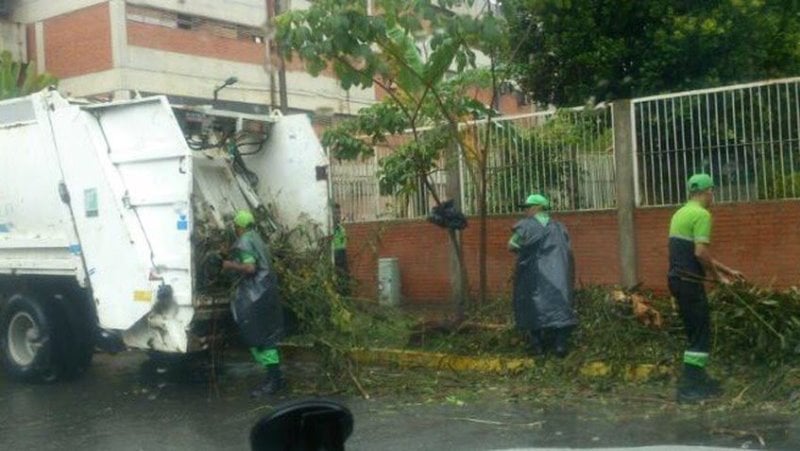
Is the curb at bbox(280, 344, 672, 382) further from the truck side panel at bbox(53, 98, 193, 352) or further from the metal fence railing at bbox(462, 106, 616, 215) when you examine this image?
the metal fence railing at bbox(462, 106, 616, 215)

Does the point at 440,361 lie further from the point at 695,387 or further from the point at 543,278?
the point at 695,387

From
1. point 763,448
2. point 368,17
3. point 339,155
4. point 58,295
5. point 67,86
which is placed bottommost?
point 763,448

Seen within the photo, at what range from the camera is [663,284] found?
41.4 feet

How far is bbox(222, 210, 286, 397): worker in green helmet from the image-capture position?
957cm

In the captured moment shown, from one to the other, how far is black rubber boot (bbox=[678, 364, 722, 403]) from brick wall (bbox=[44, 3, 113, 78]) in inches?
825

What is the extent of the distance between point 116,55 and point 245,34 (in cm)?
457

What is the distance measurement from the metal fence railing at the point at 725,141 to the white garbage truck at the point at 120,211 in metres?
4.04

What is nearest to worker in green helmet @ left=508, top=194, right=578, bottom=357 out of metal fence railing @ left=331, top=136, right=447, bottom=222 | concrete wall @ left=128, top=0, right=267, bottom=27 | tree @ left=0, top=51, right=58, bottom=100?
metal fence railing @ left=331, top=136, right=447, bottom=222

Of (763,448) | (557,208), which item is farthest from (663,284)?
(763,448)

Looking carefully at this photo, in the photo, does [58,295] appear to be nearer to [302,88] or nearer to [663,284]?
[663,284]

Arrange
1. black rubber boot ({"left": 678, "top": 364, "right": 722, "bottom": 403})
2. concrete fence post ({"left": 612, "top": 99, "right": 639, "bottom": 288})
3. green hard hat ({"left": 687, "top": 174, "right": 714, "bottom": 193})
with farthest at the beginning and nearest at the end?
1. concrete fence post ({"left": 612, "top": 99, "right": 639, "bottom": 288})
2. green hard hat ({"left": 687, "top": 174, "right": 714, "bottom": 193})
3. black rubber boot ({"left": 678, "top": 364, "right": 722, "bottom": 403})

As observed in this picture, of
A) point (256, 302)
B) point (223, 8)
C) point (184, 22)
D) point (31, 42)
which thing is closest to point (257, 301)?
point (256, 302)

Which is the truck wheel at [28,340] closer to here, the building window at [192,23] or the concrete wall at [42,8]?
the building window at [192,23]

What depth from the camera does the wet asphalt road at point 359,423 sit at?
7.56 m
